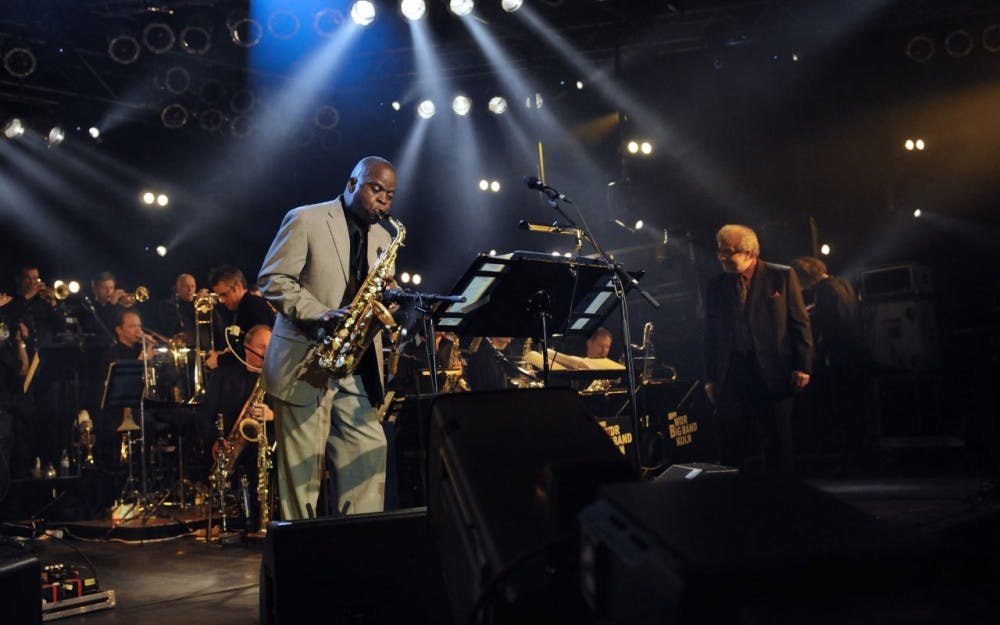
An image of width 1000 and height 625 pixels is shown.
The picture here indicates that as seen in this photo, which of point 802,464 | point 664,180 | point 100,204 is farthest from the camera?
point 100,204

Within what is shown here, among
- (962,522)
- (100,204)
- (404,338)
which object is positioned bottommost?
(962,522)

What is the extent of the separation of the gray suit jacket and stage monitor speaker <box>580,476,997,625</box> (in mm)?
2897

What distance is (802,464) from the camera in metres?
10.2

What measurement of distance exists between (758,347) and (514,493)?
14.0ft

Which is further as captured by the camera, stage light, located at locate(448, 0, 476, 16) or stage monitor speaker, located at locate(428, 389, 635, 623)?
stage light, located at locate(448, 0, 476, 16)

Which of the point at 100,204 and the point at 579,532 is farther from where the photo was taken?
the point at 100,204

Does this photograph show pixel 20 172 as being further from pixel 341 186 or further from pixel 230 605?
pixel 230 605

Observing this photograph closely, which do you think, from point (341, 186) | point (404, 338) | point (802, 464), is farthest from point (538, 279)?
point (341, 186)

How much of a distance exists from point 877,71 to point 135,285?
1200 centimetres

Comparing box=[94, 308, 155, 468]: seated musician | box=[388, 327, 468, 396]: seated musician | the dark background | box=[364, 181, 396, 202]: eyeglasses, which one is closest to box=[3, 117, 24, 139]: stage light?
the dark background

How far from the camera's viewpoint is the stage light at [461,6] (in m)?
10.2

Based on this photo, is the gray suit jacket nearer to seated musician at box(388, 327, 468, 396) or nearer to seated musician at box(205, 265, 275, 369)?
seated musician at box(388, 327, 468, 396)

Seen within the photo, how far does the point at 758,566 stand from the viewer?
1540 millimetres

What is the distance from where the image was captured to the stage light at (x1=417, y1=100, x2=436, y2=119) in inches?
495
